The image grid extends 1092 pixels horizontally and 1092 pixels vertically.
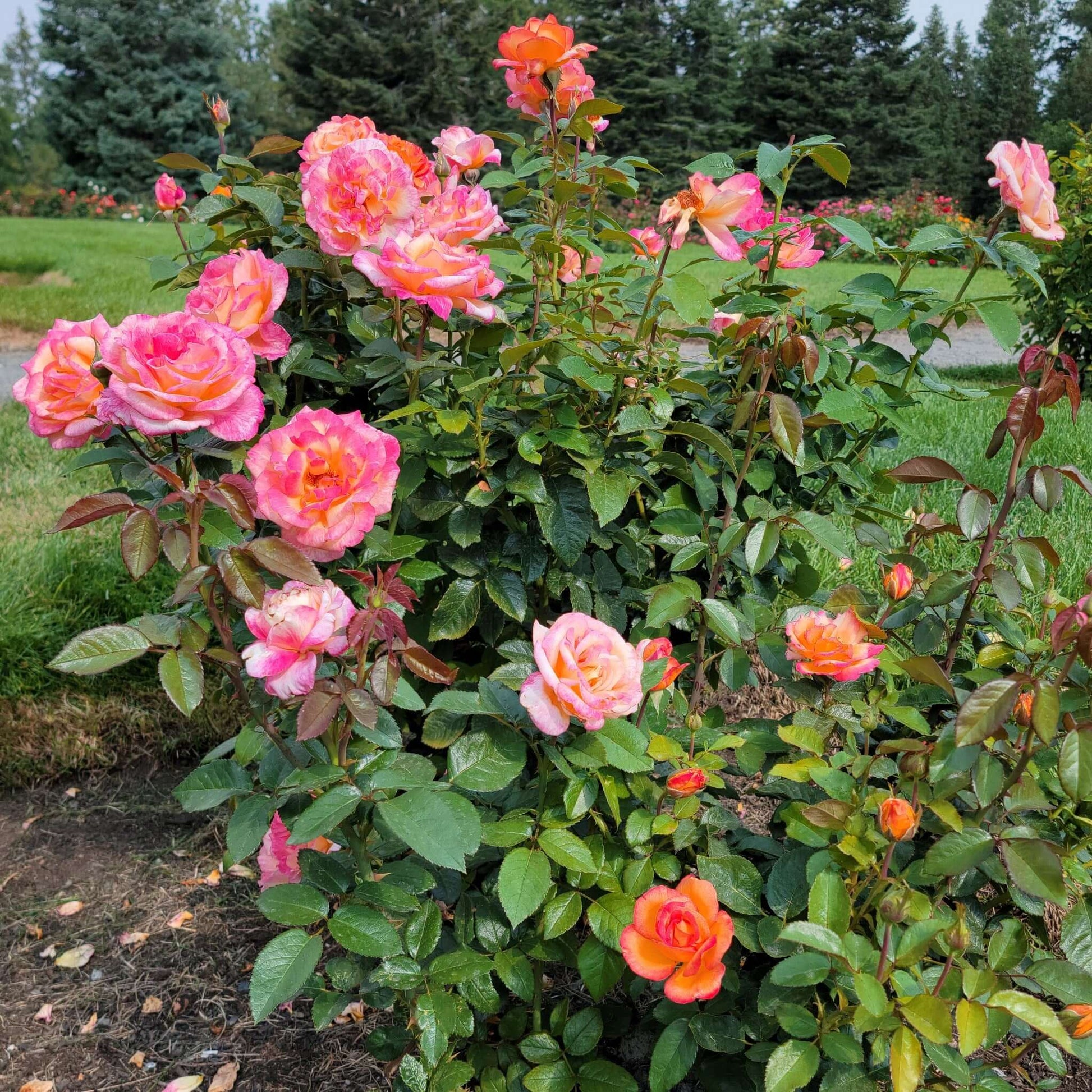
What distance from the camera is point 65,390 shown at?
37.6 inches

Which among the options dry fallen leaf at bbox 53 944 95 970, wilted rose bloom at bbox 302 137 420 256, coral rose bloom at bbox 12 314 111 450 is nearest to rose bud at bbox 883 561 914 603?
wilted rose bloom at bbox 302 137 420 256

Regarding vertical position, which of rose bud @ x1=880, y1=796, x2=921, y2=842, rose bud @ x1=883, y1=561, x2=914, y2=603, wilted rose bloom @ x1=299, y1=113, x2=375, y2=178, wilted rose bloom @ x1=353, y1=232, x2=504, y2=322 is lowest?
rose bud @ x1=880, y1=796, x2=921, y2=842

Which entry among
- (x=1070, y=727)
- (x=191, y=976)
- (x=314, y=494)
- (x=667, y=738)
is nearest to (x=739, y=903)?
(x=667, y=738)

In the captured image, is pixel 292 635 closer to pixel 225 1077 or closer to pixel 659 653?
pixel 659 653

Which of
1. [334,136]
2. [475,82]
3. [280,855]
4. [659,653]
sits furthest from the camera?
[475,82]

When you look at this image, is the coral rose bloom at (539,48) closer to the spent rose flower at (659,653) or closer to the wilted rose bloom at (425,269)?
the wilted rose bloom at (425,269)

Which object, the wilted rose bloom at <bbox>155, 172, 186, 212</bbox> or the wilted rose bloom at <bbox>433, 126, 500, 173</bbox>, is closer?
the wilted rose bloom at <bbox>433, 126, 500, 173</bbox>

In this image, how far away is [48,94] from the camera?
21.3 meters

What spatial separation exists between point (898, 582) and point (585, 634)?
45cm

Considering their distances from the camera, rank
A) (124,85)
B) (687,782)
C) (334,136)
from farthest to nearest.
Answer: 1. (124,85)
2. (334,136)
3. (687,782)

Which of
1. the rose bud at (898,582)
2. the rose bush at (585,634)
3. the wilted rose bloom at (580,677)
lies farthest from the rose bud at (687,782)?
the rose bud at (898,582)

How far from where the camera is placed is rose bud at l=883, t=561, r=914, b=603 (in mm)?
1105

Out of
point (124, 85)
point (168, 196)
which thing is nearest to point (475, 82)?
point (124, 85)

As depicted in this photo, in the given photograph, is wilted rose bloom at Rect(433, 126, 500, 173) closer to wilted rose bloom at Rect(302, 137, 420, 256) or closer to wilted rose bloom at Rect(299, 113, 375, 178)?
wilted rose bloom at Rect(299, 113, 375, 178)
